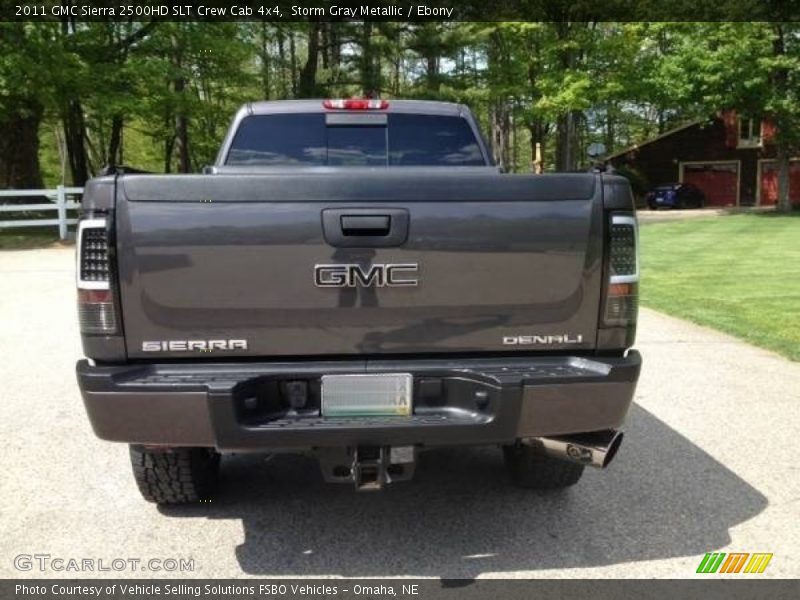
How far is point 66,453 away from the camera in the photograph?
4.78m

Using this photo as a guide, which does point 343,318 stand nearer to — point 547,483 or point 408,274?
point 408,274

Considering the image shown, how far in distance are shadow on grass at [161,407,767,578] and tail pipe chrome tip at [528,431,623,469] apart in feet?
1.41

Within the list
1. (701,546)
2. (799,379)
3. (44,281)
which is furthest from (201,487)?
(44,281)

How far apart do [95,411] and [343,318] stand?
1019 mm

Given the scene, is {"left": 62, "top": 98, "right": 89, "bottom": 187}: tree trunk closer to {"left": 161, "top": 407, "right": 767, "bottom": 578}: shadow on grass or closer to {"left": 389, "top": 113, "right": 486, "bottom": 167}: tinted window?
{"left": 389, "top": 113, "right": 486, "bottom": 167}: tinted window

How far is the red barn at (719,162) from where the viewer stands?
42031 mm

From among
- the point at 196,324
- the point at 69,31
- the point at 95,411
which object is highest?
the point at 69,31

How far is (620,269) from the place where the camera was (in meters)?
3.17

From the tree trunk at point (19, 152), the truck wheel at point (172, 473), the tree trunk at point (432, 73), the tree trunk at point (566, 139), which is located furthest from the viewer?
the tree trunk at point (432, 73)

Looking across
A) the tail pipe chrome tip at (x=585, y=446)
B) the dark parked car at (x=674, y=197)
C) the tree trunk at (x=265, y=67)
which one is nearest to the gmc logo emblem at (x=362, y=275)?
the tail pipe chrome tip at (x=585, y=446)

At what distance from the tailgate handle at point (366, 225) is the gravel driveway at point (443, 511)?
55.8 inches

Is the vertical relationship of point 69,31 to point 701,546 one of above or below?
above
